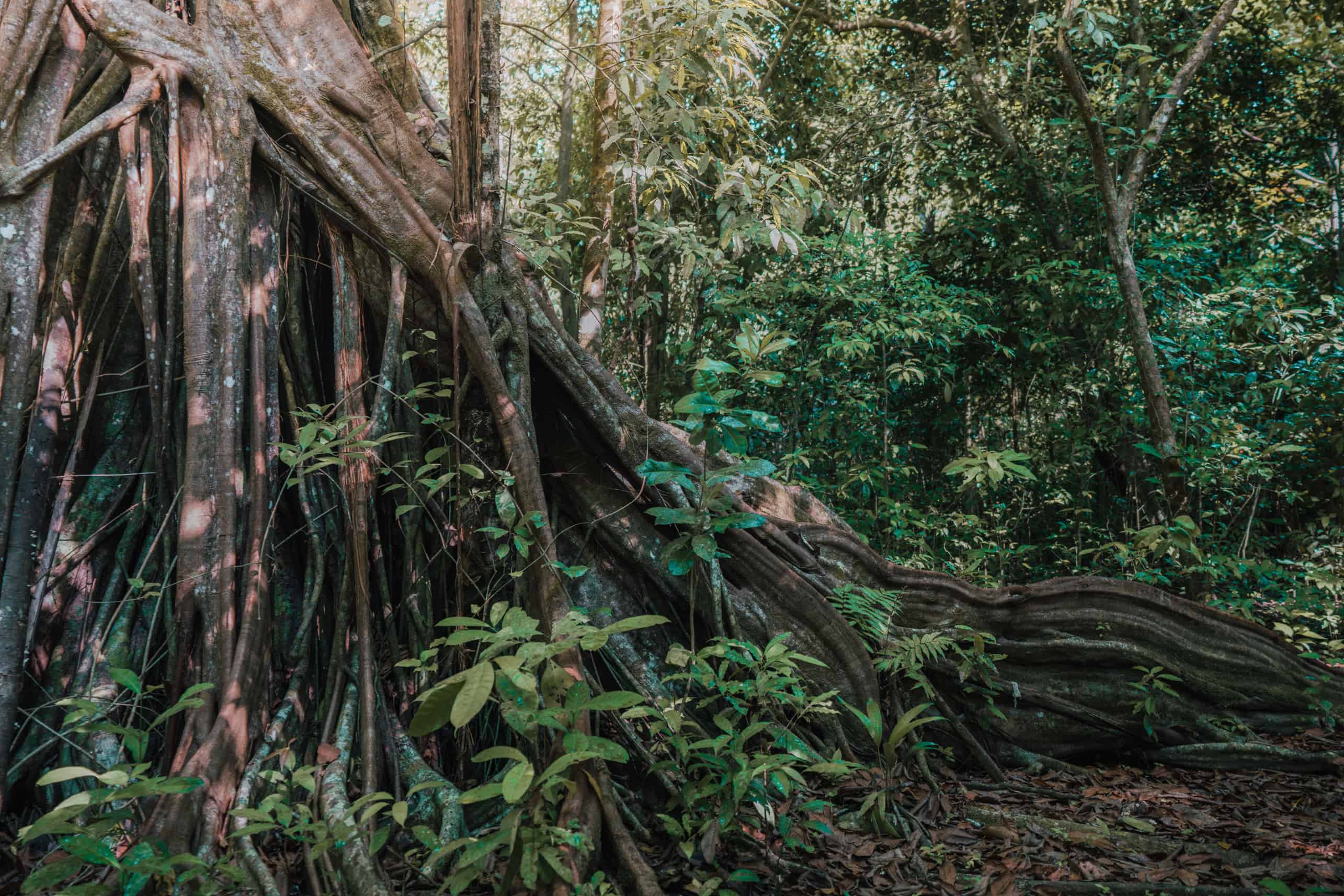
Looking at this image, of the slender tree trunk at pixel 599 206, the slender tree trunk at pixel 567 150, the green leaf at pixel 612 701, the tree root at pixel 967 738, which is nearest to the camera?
the green leaf at pixel 612 701

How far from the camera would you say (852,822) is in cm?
267

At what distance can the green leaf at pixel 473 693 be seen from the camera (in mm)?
1773

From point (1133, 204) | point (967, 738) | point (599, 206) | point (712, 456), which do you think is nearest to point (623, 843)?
point (712, 456)

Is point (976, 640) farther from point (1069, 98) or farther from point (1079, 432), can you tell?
point (1069, 98)

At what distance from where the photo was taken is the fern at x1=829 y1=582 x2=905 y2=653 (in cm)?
332

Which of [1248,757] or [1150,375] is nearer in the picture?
[1248,757]

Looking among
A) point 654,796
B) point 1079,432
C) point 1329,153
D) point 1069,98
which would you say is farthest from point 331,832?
point 1329,153

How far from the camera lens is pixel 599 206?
18.8 feet

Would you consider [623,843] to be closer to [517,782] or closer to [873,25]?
[517,782]

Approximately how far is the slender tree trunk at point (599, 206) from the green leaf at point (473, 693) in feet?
12.5

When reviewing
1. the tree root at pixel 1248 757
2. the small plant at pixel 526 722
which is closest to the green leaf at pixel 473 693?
the small plant at pixel 526 722

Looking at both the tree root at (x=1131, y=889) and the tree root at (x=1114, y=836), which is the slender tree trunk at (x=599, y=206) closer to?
the tree root at (x=1114, y=836)

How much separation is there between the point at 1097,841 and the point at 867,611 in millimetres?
1035

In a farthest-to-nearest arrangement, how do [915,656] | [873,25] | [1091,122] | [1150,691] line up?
[873,25]
[1091,122]
[1150,691]
[915,656]
